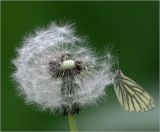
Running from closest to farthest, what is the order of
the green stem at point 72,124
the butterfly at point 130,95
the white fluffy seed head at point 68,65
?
the green stem at point 72,124 < the white fluffy seed head at point 68,65 < the butterfly at point 130,95

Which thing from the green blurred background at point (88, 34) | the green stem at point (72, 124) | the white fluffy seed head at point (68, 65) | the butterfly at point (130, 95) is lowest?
the green stem at point (72, 124)

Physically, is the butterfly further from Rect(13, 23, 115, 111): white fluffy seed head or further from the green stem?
the green stem

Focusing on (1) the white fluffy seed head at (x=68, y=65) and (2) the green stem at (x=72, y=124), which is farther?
(1) the white fluffy seed head at (x=68, y=65)

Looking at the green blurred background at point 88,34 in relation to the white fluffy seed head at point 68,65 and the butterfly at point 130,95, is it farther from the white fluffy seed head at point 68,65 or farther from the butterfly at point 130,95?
the white fluffy seed head at point 68,65

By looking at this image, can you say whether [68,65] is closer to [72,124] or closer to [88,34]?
[72,124]

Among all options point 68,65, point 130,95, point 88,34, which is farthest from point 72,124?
point 88,34

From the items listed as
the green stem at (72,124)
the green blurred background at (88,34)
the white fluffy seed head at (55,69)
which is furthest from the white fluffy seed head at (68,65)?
the green blurred background at (88,34)
